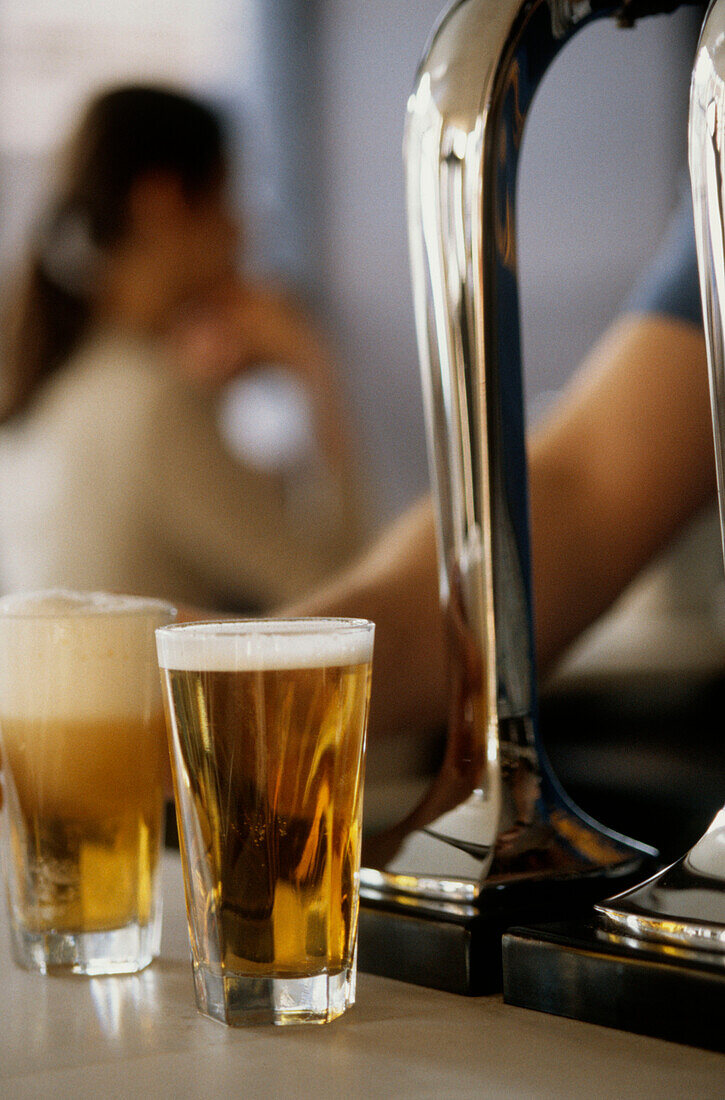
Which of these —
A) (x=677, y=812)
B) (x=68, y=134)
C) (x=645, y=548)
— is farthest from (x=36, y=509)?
(x=677, y=812)

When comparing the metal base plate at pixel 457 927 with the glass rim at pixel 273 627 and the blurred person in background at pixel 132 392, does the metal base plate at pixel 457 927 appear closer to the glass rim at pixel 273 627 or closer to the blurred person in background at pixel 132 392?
the glass rim at pixel 273 627

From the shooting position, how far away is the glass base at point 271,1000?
294 mm

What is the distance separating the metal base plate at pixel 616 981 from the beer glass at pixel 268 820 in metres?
0.04

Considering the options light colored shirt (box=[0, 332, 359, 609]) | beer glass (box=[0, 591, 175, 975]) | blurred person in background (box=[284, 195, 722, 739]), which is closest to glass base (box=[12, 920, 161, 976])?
beer glass (box=[0, 591, 175, 975])

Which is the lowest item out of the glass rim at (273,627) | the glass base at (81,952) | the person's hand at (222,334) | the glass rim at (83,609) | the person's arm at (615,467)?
the glass base at (81,952)

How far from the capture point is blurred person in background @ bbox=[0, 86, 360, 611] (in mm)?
1729

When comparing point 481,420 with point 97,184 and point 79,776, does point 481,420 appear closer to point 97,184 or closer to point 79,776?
point 79,776

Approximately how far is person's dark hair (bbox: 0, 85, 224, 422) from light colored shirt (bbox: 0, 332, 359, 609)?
0.06 metres

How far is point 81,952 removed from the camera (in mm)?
354

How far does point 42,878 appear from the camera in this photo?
0.36 metres

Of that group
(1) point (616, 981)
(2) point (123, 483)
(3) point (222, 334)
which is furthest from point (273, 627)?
(3) point (222, 334)

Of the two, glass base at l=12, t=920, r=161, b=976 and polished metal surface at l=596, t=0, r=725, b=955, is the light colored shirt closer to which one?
glass base at l=12, t=920, r=161, b=976

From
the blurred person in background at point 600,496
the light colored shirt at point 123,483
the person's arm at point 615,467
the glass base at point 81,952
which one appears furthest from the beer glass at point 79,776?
the light colored shirt at point 123,483

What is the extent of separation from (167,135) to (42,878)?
1.60m
